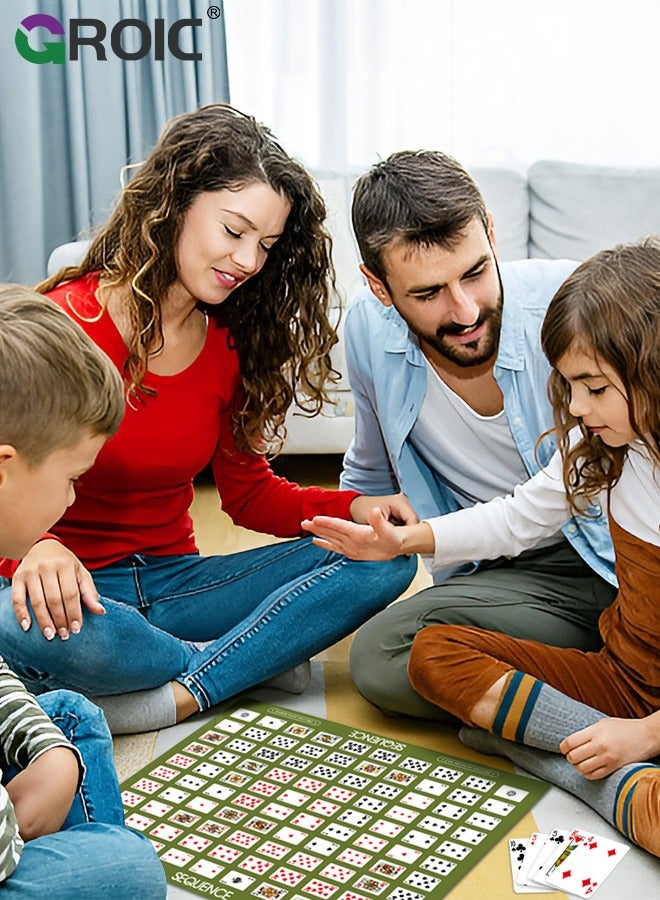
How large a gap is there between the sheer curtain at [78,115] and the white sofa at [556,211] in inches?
25.4

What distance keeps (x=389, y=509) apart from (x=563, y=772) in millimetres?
489

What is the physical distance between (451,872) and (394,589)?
1.78 feet

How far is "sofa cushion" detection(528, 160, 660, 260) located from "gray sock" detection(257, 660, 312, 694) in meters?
1.88

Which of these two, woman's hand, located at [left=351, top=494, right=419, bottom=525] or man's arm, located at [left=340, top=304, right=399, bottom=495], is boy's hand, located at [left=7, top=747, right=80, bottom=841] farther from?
man's arm, located at [left=340, top=304, right=399, bottom=495]

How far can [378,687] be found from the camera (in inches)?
73.0

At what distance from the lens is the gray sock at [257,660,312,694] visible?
1.96 metres

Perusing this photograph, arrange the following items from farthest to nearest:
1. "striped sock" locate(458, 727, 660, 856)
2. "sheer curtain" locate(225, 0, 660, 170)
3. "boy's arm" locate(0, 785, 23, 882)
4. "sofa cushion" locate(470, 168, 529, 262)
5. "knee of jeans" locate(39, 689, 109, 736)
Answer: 1. "sheer curtain" locate(225, 0, 660, 170)
2. "sofa cushion" locate(470, 168, 529, 262)
3. "striped sock" locate(458, 727, 660, 856)
4. "knee of jeans" locate(39, 689, 109, 736)
5. "boy's arm" locate(0, 785, 23, 882)

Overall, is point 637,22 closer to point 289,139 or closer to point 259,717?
point 289,139

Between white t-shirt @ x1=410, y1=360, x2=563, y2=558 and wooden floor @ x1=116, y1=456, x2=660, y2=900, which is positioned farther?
white t-shirt @ x1=410, y1=360, x2=563, y2=558

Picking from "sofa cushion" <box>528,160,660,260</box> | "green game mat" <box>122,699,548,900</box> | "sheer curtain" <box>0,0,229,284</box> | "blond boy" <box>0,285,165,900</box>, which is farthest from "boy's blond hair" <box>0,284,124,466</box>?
"sheer curtain" <box>0,0,229,284</box>

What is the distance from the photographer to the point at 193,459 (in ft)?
6.34

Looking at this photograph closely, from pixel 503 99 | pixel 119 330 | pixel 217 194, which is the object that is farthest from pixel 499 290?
pixel 503 99

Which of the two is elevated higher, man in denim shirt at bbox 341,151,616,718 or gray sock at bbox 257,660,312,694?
man in denim shirt at bbox 341,151,616,718

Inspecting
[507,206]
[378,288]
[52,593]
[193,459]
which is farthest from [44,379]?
[507,206]
